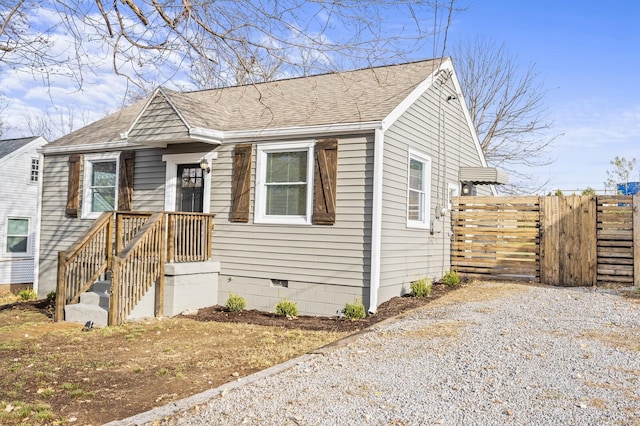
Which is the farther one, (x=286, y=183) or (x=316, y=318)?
(x=286, y=183)

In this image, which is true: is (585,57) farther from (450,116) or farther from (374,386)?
(374,386)

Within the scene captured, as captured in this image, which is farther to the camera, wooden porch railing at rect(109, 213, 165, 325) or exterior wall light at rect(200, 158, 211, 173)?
exterior wall light at rect(200, 158, 211, 173)

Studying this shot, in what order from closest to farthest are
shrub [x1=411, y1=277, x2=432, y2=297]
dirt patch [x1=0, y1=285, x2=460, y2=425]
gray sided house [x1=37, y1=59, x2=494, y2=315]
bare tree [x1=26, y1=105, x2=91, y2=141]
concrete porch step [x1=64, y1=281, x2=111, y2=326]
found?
dirt patch [x1=0, y1=285, x2=460, y2=425], concrete porch step [x1=64, y1=281, x2=111, y2=326], gray sided house [x1=37, y1=59, x2=494, y2=315], shrub [x1=411, y1=277, x2=432, y2=297], bare tree [x1=26, y1=105, x2=91, y2=141]

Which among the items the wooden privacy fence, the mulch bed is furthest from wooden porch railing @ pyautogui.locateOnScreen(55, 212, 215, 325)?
the wooden privacy fence

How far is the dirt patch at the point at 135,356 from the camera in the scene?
4629mm

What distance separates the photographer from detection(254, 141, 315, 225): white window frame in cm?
951

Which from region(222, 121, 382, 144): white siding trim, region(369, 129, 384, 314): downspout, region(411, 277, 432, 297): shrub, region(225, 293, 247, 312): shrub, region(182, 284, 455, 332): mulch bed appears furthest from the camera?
region(411, 277, 432, 297): shrub

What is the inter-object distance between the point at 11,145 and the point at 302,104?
16.0 m

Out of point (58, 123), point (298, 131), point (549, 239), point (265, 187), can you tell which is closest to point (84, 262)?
point (265, 187)

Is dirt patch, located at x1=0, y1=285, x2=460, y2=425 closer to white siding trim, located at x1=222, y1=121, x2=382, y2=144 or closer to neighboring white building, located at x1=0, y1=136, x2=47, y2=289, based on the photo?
white siding trim, located at x1=222, y1=121, x2=382, y2=144

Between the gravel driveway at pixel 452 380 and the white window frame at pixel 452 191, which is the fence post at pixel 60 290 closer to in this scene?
the gravel driveway at pixel 452 380

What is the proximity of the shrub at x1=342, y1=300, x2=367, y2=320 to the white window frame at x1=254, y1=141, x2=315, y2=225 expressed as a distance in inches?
68.0

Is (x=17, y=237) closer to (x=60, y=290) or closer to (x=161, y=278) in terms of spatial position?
(x=60, y=290)

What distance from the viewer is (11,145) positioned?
69.8ft
